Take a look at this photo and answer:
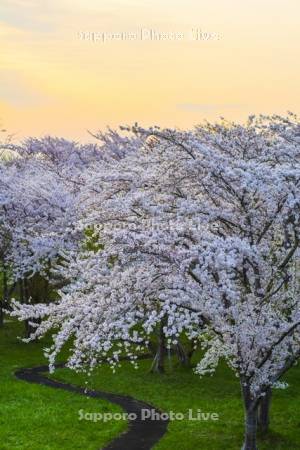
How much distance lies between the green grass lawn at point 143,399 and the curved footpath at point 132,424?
0.32m

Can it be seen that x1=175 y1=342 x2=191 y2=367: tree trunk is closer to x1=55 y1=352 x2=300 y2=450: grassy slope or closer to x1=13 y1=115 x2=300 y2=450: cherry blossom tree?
x1=55 y1=352 x2=300 y2=450: grassy slope

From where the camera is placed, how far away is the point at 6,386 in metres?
25.1

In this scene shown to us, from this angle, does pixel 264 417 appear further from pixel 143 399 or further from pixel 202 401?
pixel 143 399

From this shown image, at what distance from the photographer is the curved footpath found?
1788 centimetres

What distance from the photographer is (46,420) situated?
2019cm

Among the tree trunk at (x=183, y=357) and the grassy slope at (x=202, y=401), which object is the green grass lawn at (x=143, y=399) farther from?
the tree trunk at (x=183, y=357)

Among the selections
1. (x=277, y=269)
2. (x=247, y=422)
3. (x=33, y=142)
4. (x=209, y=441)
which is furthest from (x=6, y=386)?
(x=33, y=142)

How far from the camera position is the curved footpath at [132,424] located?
17875mm

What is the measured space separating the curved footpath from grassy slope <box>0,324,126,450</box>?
0.37 m

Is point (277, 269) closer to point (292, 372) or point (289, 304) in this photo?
point (289, 304)

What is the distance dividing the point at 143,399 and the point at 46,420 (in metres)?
4.28

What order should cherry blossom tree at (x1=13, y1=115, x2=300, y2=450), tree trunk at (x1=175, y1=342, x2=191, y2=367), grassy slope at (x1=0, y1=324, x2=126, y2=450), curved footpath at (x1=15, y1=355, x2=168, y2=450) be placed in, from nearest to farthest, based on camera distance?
cherry blossom tree at (x1=13, y1=115, x2=300, y2=450) < curved footpath at (x1=15, y1=355, x2=168, y2=450) < grassy slope at (x1=0, y1=324, x2=126, y2=450) < tree trunk at (x1=175, y1=342, x2=191, y2=367)

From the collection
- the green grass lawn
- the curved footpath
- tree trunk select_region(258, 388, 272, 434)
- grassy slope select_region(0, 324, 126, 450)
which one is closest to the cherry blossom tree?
tree trunk select_region(258, 388, 272, 434)

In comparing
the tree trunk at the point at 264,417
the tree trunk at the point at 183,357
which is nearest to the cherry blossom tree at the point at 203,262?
the tree trunk at the point at 264,417
